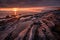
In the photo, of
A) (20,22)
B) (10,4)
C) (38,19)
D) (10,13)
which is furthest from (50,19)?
(10,4)

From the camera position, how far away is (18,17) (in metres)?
1.14

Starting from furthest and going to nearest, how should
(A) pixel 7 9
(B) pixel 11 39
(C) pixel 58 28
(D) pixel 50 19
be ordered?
(A) pixel 7 9, (D) pixel 50 19, (C) pixel 58 28, (B) pixel 11 39

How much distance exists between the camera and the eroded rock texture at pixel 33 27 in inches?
35.4

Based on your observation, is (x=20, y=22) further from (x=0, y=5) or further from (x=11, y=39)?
(x=0, y=5)

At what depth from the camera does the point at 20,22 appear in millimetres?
1071

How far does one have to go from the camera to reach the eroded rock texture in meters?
0.90

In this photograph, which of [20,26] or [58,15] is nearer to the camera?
[20,26]

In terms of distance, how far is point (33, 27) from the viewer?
0.98 m

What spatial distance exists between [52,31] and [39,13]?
0.93 ft

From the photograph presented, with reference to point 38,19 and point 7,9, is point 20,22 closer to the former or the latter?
point 38,19

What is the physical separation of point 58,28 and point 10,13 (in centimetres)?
45

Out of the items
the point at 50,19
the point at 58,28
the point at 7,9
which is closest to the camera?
the point at 58,28

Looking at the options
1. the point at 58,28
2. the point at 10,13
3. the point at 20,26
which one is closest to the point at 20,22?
Result: the point at 20,26

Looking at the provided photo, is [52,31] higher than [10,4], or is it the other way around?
[10,4]
